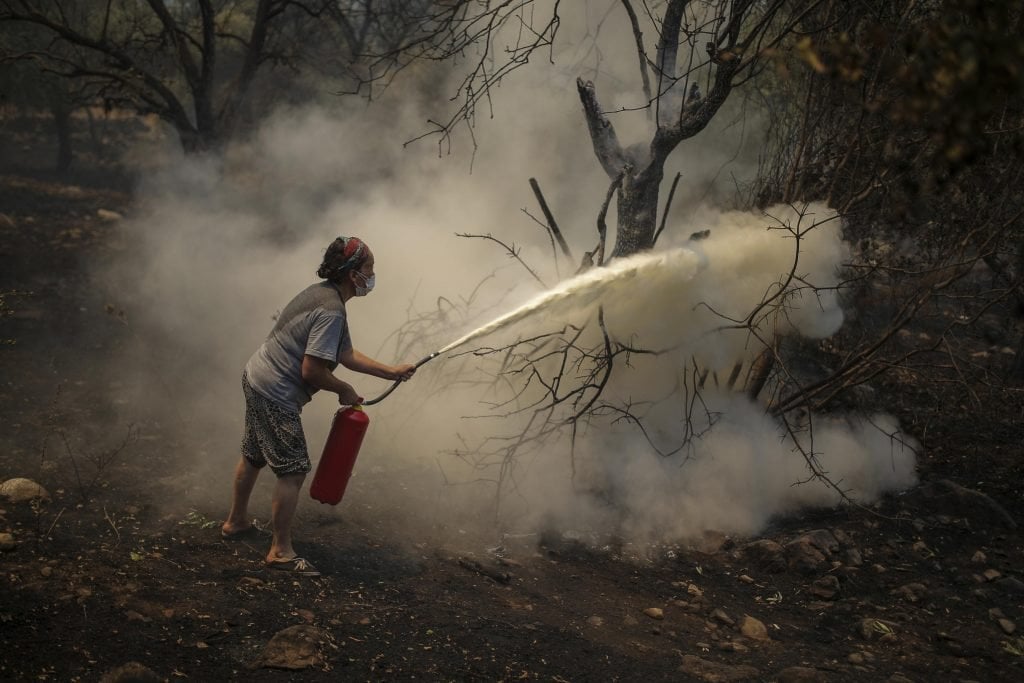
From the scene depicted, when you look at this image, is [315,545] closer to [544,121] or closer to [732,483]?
[732,483]

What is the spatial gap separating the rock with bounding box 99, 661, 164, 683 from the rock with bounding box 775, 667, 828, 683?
264cm

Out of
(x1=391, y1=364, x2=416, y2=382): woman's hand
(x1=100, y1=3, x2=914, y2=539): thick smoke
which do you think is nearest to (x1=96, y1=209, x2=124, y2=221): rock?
(x1=100, y1=3, x2=914, y2=539): thick smoke

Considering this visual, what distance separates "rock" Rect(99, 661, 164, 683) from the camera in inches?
121

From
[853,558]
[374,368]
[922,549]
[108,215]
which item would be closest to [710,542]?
[853,558]

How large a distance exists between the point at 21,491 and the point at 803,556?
440cm

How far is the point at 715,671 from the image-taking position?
3789 mm

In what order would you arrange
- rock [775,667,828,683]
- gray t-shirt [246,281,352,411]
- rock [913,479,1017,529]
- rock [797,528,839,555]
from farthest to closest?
rock [913,479,1017,529]
rock [797,528,839,555]
gray t-shirt [246,281,352,411]
rock [775,667,828,683]

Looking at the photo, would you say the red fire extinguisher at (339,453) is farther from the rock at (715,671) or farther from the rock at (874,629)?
the rock at (874,629)

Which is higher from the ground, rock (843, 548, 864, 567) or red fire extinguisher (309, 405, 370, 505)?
rock (843, 548, 864, 567)

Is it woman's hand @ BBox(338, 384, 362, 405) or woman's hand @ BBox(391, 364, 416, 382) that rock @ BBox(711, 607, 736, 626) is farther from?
woman's hand @ BBox(338, 384, 362, 405)

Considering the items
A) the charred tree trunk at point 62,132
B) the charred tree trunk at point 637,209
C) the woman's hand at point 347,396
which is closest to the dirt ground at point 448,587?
the woman's hand at point 347,396

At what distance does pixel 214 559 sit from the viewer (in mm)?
4145

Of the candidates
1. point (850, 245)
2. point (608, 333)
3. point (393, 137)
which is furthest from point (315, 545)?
point (393, 137)

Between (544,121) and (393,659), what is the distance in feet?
23.7
